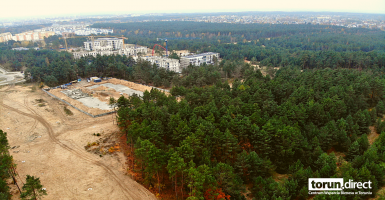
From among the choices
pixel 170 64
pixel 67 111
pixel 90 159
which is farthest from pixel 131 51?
pixel 90 159

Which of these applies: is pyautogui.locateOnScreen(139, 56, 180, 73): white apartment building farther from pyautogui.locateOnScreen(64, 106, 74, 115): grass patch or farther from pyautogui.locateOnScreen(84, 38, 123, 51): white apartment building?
pyautogui.locateOnScreen(84, 38, 123, 51): white apartment building

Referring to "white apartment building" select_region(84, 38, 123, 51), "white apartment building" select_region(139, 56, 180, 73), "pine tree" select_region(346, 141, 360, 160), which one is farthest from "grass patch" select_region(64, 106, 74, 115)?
"white apartment building" select_region(84, 38, 123, 51)

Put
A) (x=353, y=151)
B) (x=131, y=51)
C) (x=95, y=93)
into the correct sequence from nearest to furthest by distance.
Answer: (x=353, y=151) < (x=95, y=93) < (x=131, y=51)

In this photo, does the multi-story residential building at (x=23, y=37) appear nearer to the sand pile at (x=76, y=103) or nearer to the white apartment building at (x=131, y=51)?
the white apartment building at (x=131, y=51)

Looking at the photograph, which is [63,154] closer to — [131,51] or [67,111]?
[67,111]

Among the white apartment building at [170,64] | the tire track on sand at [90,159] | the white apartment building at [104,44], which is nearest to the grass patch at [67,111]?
the tire track on sand at [90,159]

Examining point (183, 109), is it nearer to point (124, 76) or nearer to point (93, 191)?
point (93, 191)
